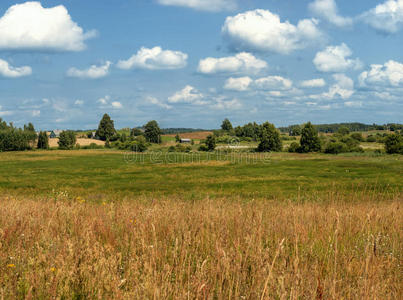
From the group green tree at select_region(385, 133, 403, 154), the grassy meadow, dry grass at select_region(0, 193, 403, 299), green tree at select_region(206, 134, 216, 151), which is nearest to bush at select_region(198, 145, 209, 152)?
green tree at select_region(206, 134, 216, 151)

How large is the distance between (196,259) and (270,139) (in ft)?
339

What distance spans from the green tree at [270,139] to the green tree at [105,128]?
87425mm

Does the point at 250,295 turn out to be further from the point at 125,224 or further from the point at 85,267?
the point at 125,224

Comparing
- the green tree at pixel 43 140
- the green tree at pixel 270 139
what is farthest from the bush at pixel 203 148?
the green tree at pixel 43 140

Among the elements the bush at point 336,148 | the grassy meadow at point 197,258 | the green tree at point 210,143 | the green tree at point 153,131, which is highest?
the green tree at point 153,131

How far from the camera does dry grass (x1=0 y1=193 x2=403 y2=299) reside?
2.94 m

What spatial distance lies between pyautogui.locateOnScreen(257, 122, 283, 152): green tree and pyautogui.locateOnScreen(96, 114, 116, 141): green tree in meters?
87.4

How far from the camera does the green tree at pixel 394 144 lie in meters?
83.3

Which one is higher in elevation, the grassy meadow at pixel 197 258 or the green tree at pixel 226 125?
the green tree at pixel 226 125

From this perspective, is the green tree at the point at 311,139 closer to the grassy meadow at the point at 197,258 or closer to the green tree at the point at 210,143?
the green tree at the point at 210,143

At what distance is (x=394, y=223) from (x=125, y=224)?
4457mm

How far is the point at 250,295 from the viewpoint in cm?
304

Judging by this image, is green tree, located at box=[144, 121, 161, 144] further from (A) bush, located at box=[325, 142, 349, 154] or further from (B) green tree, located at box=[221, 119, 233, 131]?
(A) bush, located at box=[325, 142, 349, 154]

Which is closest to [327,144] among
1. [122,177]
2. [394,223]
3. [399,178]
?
[399,178]
